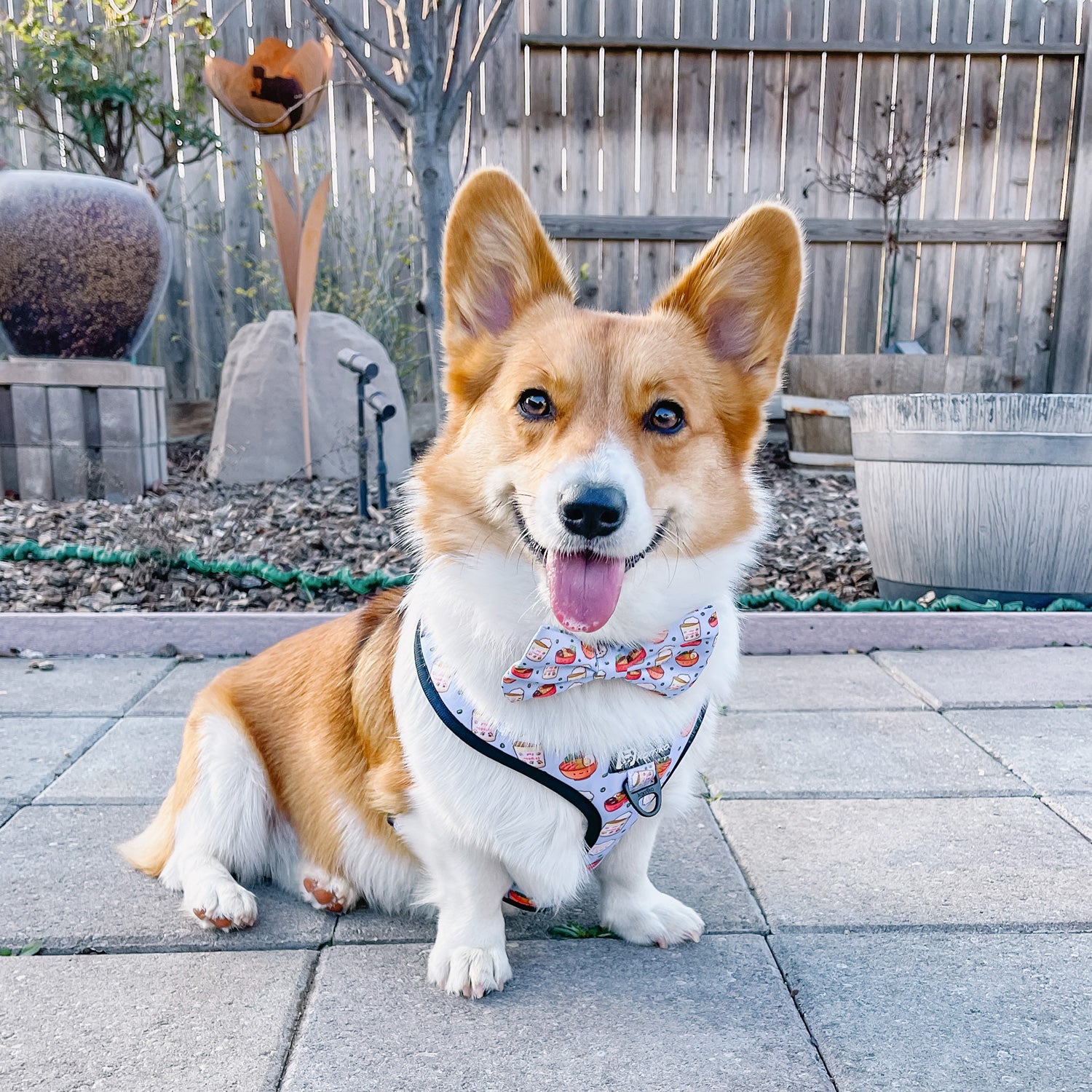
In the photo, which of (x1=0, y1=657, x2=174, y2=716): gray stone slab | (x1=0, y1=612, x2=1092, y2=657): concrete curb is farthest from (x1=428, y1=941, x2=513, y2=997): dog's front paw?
(x1=0, y1=612, x2=1092, y2=657): concrete curb

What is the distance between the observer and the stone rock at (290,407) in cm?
597

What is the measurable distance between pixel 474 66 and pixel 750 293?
2.55 m

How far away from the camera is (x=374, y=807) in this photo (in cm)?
178

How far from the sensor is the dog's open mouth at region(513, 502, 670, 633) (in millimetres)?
1511

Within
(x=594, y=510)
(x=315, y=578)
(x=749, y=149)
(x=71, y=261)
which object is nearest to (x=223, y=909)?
(x=594, y=510)

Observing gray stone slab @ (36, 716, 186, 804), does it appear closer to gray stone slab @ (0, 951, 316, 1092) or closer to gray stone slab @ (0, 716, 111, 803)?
gray stone slab @ (0, 716, 111, 803)

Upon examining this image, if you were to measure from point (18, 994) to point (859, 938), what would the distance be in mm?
1538

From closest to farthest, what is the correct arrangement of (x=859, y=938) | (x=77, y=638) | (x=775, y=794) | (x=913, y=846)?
1. (x=859, y=938)
2. (x=913, y=846)
3. (x=775, y=794)
4. (x=77, y=638)

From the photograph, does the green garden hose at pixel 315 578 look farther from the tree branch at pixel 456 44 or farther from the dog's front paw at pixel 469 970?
the dog's front paw at pixel 469 970

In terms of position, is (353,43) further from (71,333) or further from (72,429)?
(72,429)

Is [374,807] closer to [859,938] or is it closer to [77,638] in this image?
[859,938]

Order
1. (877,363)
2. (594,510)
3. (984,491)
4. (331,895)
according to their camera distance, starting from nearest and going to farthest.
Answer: (594,510), (331,895), (984,491), (877,363)

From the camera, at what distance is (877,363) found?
5.84 meters


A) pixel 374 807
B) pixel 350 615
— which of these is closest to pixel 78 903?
pixel 374 807
